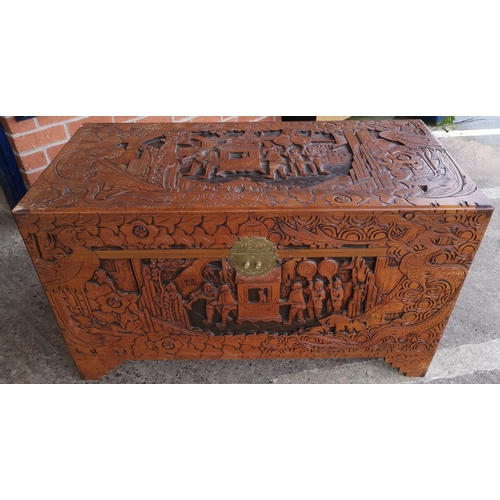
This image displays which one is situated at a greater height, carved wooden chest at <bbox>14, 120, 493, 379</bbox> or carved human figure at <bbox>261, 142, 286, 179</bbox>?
carved human figure at <bbox>261, 142, 286, 179</bbox>

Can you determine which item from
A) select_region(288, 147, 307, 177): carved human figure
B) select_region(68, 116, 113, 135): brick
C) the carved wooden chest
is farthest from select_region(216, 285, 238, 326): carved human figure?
select_region(68, 116, 113, 135): brick

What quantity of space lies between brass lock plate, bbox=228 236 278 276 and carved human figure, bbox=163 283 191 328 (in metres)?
0.18

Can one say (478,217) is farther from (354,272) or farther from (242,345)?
(242,345)

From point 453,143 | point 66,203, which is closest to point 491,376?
point 66,203

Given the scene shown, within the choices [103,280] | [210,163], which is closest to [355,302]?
[210,163]

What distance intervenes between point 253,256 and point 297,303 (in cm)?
20

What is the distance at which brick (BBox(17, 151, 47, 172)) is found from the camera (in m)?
1.76

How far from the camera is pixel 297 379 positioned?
1282 millimetres

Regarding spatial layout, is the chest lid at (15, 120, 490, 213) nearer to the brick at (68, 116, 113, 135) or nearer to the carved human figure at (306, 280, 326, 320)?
the carved human figure at (306, 280, 326, 320)

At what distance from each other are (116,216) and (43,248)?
0.72ft
